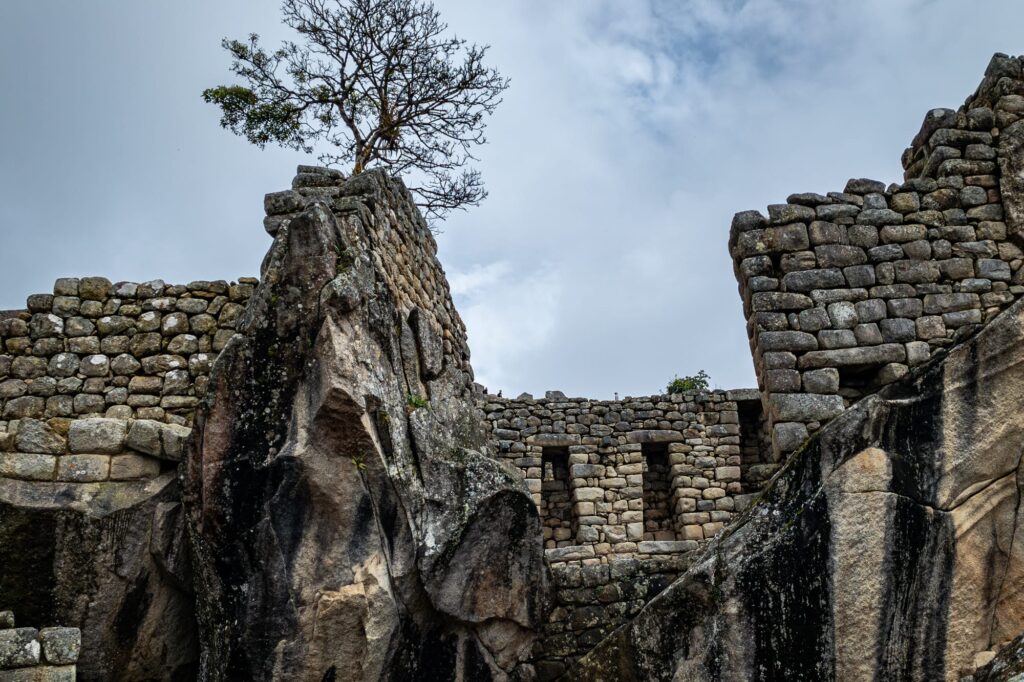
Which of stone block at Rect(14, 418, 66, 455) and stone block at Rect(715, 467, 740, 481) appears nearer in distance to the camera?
stone block at Rect(14, 418, 66, 455)

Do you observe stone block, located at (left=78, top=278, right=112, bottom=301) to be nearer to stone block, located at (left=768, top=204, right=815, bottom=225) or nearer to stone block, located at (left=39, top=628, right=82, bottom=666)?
stone block, located at (left=39, top=628, right=82, bottom=666)

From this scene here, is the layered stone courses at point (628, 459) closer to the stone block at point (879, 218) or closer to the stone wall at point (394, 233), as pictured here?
the stone wall at point (394, 233)

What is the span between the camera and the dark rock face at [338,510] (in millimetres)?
5980

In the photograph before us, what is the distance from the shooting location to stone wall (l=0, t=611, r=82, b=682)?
17.9 ft

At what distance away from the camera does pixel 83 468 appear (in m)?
7.16

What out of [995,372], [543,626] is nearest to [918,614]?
[995,372]

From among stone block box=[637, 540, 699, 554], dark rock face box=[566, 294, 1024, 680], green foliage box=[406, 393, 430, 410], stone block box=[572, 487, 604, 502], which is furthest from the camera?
stone block box=[572, 487, 604, 502]

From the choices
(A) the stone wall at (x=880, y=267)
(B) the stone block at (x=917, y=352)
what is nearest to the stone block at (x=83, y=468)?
(A) the stone wall at (x=880, y=267)

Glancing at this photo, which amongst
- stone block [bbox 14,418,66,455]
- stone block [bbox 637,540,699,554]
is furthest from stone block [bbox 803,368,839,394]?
stone block [bbox 14,418,66,455]

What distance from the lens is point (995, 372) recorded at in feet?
19.4

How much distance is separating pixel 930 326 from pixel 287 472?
5297 millimetres

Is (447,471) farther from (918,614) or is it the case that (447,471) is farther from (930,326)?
(930,326)

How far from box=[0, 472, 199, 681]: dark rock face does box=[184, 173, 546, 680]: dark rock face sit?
86 cm

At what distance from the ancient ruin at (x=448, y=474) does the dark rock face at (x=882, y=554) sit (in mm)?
18
